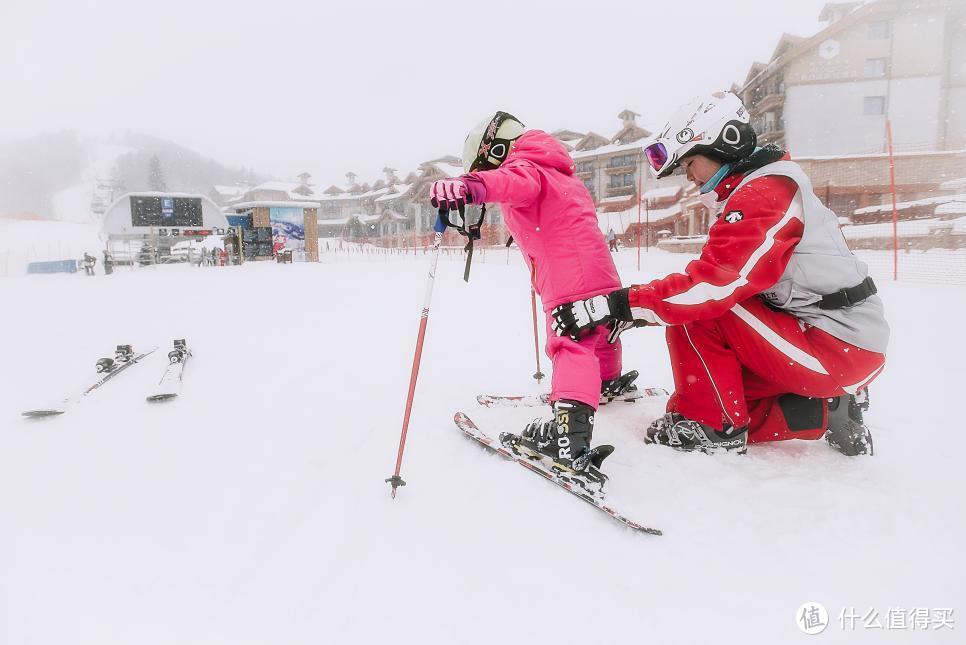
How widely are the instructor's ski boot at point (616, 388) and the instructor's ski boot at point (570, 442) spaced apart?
2.74ft

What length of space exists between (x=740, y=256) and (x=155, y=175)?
81.2 metres

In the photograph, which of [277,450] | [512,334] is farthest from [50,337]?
[512,334]

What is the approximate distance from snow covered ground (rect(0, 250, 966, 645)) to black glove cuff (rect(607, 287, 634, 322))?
684 millimetres

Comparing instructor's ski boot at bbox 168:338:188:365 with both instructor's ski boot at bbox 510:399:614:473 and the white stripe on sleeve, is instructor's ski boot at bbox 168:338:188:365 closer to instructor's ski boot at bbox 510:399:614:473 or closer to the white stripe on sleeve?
instructor's ski boot at bbox 510:399:614:473

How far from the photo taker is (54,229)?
37.4 meters

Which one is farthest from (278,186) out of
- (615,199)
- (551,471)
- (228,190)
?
(551,471)

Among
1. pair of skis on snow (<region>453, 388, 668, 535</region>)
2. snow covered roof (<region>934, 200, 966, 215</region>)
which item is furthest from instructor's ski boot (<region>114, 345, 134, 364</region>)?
snow covered roof (<region>934, 200, 966, 215</region>)

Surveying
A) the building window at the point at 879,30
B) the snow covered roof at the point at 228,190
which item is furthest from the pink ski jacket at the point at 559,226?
the snow covered roof at the point at 228,190

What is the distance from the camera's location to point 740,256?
1.86 meters

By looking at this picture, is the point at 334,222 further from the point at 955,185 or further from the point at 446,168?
the point at 955,185

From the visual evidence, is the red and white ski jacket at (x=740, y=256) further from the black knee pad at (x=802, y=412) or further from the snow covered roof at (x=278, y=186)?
the snow covered roof at (x=278, y=186)

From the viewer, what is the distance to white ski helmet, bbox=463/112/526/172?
2.52m

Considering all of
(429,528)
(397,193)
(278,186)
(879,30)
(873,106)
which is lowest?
(429,528)

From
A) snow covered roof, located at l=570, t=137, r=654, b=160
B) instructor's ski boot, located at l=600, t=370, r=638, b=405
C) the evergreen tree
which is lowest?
instructor's ski boot, located at l=600, t=370, r=638, b=405
